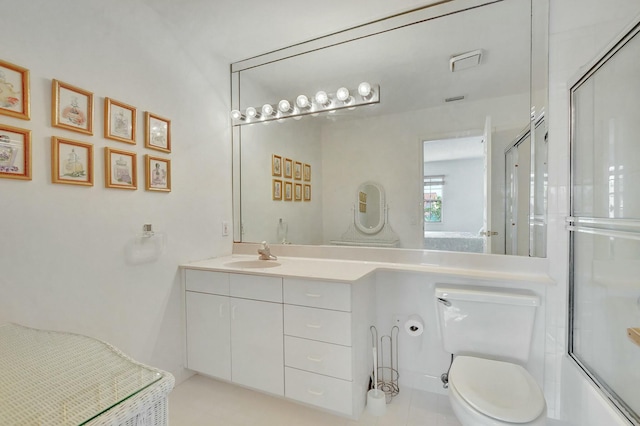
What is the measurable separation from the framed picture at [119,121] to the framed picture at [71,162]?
0.15 m

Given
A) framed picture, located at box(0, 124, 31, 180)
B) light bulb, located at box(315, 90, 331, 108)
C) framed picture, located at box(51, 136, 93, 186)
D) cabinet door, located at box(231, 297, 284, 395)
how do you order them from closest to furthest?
1. framed picture, located at box(0, 124, 31, 180)
2. framed picture, located at box(51, 136, 93, 186)
3. cabinet door, located at box(231, 297, 284, 395)
4. light bulb, located at box(315, 90, 331, 108)

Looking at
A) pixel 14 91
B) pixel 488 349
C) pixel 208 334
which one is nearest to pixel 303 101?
pixel 14 91

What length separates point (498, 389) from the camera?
127 cm

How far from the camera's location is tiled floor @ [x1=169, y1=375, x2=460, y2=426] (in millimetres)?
1604

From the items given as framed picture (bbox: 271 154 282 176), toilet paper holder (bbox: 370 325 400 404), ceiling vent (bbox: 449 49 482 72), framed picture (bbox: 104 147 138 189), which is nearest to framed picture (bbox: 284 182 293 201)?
framed picture (bbox: 271 154 282 176)

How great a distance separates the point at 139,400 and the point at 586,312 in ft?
6.30

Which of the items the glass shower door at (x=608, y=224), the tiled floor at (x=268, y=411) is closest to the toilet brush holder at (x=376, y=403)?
the tiled floor at (x=268, y=411)

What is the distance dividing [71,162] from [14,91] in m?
0.34

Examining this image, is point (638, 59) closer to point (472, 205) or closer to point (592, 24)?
point (592, 24)

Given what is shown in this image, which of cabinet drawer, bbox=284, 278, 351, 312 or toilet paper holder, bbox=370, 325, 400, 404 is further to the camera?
toilet paper holder, bbox=370, 325, 400, 404

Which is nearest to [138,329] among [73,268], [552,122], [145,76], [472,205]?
[73,268]

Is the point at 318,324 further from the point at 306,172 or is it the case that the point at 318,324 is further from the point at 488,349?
the point at 306,172

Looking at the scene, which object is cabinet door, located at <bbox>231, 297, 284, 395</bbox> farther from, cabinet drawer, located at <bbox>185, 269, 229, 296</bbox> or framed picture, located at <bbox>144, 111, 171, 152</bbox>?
framed picture, located at <bbox>144, 111, 171, 152</bbox>

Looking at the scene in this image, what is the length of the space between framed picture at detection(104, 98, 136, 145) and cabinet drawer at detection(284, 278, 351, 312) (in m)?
1.25
